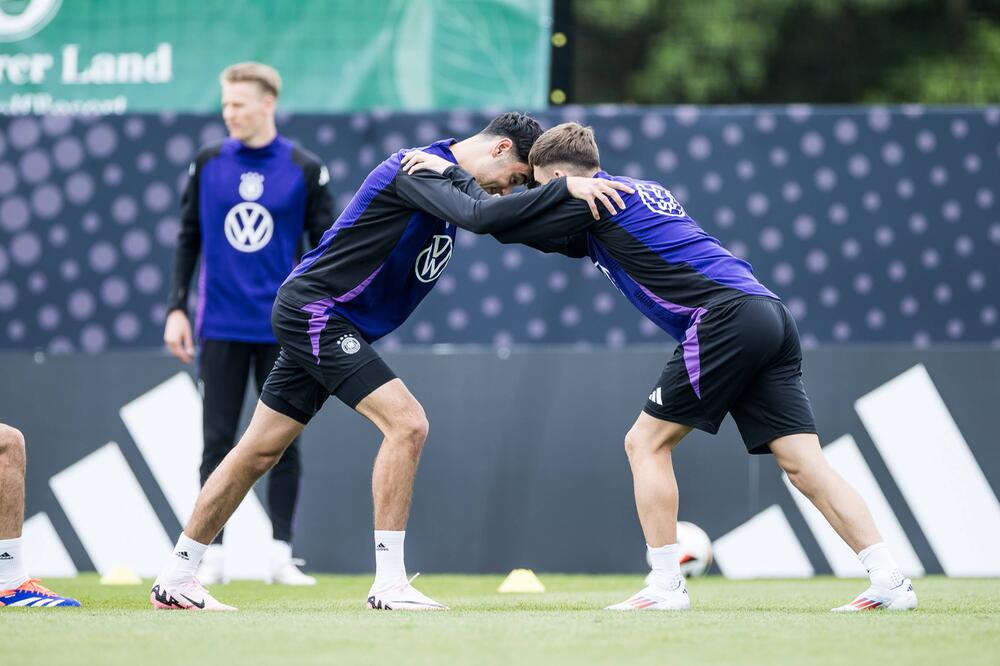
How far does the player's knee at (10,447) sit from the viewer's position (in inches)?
201

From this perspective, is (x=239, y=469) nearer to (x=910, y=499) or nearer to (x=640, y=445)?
(x=640, y=445)

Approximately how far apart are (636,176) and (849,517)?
3.67 m

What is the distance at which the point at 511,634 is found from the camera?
4164mm

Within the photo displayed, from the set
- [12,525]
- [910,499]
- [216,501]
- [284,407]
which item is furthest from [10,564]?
[910,499]

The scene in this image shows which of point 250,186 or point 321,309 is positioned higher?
point 250,186

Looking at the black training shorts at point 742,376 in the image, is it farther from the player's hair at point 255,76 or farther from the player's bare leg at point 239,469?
the player's hair at point 255,76

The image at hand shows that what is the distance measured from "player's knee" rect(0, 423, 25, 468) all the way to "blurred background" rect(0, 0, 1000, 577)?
2504 mm

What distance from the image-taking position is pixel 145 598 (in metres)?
5.97

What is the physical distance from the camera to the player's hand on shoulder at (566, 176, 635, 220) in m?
4.86

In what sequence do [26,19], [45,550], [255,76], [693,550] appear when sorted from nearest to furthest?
[255,76] → [693,550] → [45,550] → [26,19]

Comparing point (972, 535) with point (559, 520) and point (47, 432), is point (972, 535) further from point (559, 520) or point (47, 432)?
point (47, 432)

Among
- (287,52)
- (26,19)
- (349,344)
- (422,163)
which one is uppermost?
(26,19)

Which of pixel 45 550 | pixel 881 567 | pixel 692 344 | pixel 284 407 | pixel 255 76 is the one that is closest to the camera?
pixel 881 567

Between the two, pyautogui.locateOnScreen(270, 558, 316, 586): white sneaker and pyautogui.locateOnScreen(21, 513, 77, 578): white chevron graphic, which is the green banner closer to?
pyautogui.locateOnScreen(21, 513, 77, 578): white chevron graphic
